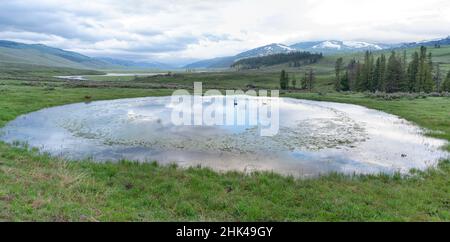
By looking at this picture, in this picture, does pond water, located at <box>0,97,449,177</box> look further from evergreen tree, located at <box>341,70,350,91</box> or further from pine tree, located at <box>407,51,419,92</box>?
evergreen tree, located at <box>341,70,350,91</box>

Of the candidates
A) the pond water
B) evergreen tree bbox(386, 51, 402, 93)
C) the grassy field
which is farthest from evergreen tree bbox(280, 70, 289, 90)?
the grassy field

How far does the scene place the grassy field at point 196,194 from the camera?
12539 mm

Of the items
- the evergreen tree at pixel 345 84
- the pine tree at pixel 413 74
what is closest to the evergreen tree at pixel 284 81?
the evergreen tree at pixel 345 84

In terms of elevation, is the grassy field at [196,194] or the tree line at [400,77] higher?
the tree line at [400,77]

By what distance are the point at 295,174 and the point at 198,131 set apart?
594 inches

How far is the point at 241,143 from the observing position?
27.2 meters

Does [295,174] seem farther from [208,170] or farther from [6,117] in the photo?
[6,117]

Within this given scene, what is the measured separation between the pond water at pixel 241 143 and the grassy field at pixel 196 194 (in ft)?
7.60

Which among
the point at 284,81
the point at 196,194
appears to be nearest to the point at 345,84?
the point at 284,81

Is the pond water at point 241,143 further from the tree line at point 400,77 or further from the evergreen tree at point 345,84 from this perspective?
the evergreen tree at point 345,84

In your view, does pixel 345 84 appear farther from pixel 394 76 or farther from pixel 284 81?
pixel 284 81

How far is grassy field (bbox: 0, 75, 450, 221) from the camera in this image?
41.1 feet

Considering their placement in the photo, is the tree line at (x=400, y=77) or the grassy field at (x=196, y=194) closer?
the grassy field at (x=196, y=194)
